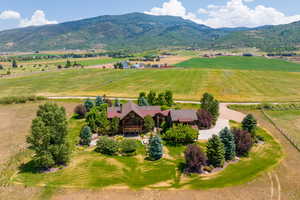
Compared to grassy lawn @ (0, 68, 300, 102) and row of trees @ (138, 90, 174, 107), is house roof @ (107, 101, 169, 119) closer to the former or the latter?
row of trees @ (138, 90, 174, 107)

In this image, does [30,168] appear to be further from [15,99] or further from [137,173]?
[15,99]

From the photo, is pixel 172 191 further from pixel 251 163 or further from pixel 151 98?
pixel 151 98

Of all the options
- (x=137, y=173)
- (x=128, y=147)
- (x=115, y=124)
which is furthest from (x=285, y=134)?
(x=115, y=124)

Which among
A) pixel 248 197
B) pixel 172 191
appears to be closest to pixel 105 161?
pixel 172 191

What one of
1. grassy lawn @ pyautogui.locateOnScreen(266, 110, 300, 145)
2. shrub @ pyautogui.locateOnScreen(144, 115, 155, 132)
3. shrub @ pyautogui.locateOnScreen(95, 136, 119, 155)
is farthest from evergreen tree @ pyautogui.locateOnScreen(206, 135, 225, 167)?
grassy lawn @ pyautogui.locateOnScreen(266, 110, 300, 145)

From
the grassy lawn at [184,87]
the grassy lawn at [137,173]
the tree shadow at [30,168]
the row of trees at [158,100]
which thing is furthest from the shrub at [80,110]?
the grassy lawn at [184,87]

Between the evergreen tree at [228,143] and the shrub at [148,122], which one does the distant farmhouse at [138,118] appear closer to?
the shrub at [148,122]
